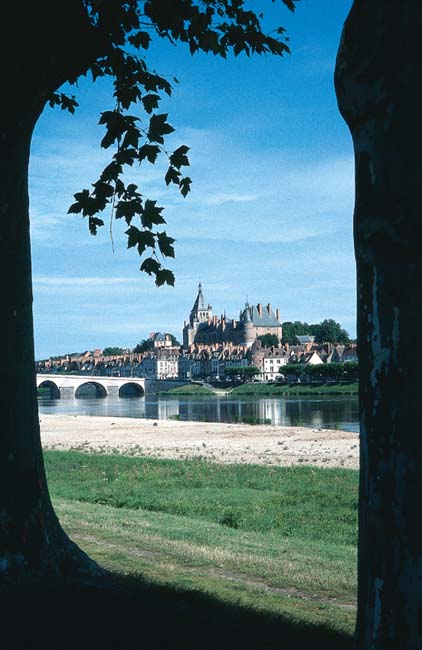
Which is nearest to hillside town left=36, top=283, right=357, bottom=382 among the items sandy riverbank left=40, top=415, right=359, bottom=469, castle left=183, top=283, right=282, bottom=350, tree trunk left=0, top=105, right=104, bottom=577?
castle left=183, top=283, right=282, bottom=350

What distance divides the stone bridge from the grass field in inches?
3247

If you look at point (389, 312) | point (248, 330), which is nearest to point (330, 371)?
point (248, 330)

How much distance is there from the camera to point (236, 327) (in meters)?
168

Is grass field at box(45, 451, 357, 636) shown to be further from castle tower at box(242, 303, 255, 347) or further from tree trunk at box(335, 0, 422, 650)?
castle tower at box(242, 303, 255, 347)

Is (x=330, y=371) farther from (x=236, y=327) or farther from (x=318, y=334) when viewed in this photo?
(x=236, y=327)

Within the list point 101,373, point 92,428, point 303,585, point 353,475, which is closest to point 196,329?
point 101,373

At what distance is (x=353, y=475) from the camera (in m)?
18.5

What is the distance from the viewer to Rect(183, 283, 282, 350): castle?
16388 cm

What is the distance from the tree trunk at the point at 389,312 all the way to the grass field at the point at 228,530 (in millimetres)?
2136

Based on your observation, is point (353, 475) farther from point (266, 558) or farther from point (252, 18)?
point (252, 18)

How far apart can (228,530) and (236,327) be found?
157 metres

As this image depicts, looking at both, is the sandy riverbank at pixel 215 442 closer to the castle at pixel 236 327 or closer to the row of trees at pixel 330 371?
the row of trees at pixel 330 371

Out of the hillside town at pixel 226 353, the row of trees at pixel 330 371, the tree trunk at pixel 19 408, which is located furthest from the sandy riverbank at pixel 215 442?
the hillside town at pixel 226 353

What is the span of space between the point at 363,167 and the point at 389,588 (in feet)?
4.70
